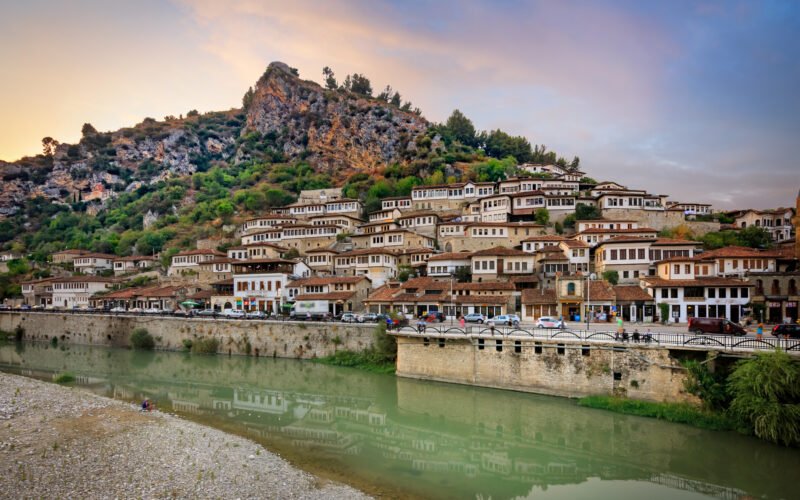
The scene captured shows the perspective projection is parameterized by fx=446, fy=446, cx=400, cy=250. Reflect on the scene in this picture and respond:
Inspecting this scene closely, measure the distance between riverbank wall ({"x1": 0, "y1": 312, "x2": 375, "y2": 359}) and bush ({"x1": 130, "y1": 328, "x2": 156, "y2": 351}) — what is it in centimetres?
45

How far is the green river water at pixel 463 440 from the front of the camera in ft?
55.6

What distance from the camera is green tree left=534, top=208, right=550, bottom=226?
58.5m

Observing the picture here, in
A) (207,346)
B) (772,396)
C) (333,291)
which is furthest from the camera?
(333,291)

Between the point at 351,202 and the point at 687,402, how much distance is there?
6225 cm

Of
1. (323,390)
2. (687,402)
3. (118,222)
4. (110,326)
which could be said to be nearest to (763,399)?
(687,402)

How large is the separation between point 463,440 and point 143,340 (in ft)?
124

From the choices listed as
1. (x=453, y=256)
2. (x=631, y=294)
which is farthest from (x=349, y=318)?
(x=631, y=294)

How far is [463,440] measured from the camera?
70.3ft

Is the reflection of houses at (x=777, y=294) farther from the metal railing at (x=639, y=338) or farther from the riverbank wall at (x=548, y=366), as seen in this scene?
the riverbank wall at (x=548, y=366)

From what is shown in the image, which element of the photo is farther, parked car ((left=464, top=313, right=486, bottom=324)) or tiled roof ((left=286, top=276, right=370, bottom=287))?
→ tiled roof ((left=286, top=276, right=370, bottom=287))

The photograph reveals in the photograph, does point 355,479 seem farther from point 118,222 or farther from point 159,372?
point 118,222

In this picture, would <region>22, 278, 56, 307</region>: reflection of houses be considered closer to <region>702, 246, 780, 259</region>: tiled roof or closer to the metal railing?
the metal railing

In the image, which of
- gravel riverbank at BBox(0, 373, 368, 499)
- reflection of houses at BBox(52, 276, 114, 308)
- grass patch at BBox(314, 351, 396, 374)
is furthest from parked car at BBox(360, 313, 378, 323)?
reflection of houses at BBox(52, 276, 114, 308)

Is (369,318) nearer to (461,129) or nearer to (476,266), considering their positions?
(476,266)
